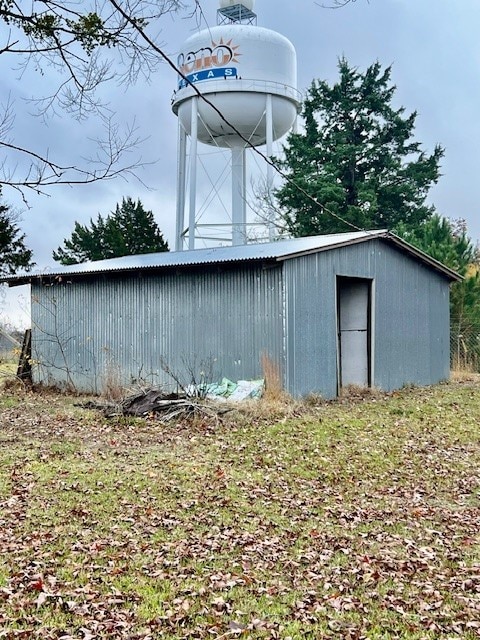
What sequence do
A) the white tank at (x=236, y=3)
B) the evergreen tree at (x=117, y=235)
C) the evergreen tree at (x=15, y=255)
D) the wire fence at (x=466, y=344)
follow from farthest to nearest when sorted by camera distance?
the evergreen tree at (x=117, y=235) → the evergreen tree at (x=15, y=255) → the white tank at (x=236, y=3) → the wire fence at (x=466, y=344)

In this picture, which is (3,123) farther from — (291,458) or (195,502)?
(291,458)

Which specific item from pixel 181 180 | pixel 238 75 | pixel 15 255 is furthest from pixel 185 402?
pixel 15 255

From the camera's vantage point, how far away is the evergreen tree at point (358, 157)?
79.2ft

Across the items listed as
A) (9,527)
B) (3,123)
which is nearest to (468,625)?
(9,527)

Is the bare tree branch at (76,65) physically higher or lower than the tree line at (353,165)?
lower

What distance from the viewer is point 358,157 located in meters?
24.7

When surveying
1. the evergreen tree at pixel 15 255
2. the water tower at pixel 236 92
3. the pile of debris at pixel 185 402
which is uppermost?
the water tower at pixel 236 92

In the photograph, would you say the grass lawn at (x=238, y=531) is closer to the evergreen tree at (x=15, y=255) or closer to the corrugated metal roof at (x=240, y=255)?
the corrugated metal roof at (x=240, y=255)

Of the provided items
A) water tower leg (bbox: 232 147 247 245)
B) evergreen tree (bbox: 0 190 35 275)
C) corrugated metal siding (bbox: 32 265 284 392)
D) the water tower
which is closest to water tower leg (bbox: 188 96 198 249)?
the water tower

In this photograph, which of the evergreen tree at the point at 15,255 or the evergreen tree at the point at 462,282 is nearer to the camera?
the evergreen tree at the point at 462,282

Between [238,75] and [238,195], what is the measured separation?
10.4 ft

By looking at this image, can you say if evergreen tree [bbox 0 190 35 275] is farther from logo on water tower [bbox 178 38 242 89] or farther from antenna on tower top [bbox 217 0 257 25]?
antenna on tower top [bbox 217 0 257 25]

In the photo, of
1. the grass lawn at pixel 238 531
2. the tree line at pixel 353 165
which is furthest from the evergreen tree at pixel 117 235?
the grass lawn at pixel 238 531

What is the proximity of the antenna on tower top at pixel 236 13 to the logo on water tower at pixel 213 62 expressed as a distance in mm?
2099
